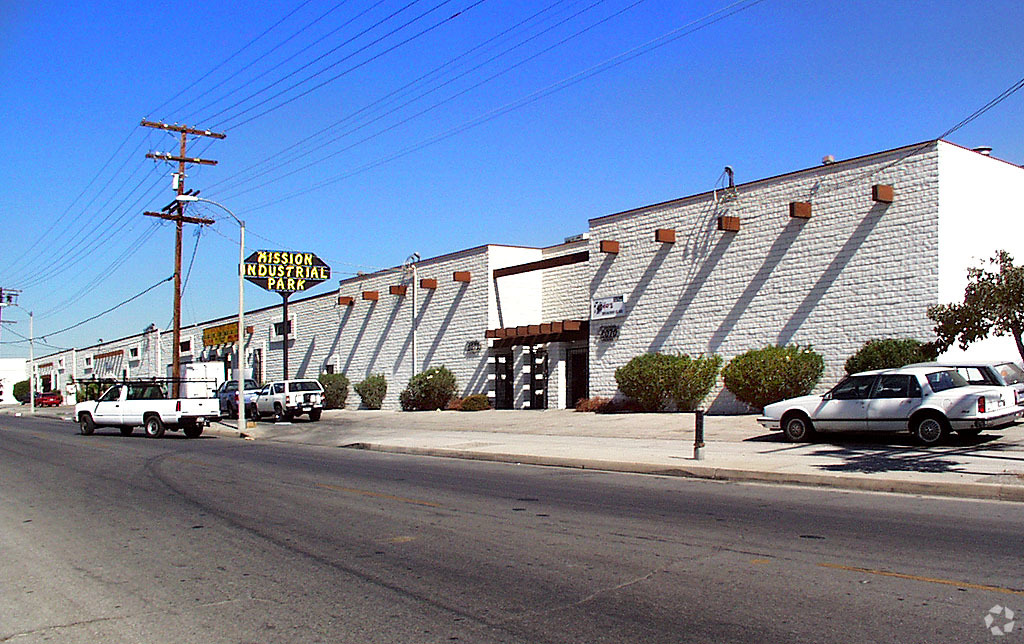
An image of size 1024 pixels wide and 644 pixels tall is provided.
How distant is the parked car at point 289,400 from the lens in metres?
36.5

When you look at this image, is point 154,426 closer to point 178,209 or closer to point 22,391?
point 178,209

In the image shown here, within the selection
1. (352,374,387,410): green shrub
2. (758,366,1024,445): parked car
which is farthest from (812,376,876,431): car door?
(352,374,387,410): green shrub

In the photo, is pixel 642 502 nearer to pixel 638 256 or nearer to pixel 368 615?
pixel 368 615

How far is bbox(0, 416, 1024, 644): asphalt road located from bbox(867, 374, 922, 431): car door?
5.25 meters

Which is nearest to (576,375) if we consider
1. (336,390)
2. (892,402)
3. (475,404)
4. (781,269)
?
(475,404)

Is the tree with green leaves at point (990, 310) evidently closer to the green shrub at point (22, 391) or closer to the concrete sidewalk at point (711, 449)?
the concrete sidewalk at point (711, 449)

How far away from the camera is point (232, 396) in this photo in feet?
135

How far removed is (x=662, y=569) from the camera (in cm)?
775

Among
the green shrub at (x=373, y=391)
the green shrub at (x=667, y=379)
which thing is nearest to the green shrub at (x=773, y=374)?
the green shrub at (x=667, y=379)

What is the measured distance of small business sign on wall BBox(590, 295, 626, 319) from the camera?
29641 millimetres

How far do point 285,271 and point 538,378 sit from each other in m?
18.6

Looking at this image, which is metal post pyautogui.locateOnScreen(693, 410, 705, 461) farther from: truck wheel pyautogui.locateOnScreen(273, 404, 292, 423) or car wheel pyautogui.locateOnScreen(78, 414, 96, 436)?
truck wheel pyautogui.locateOnScreen(273, 404, 292, 423)

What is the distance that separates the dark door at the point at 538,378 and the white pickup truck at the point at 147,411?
1170cm

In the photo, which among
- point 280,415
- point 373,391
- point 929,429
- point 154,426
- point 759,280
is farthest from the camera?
point 373,391
